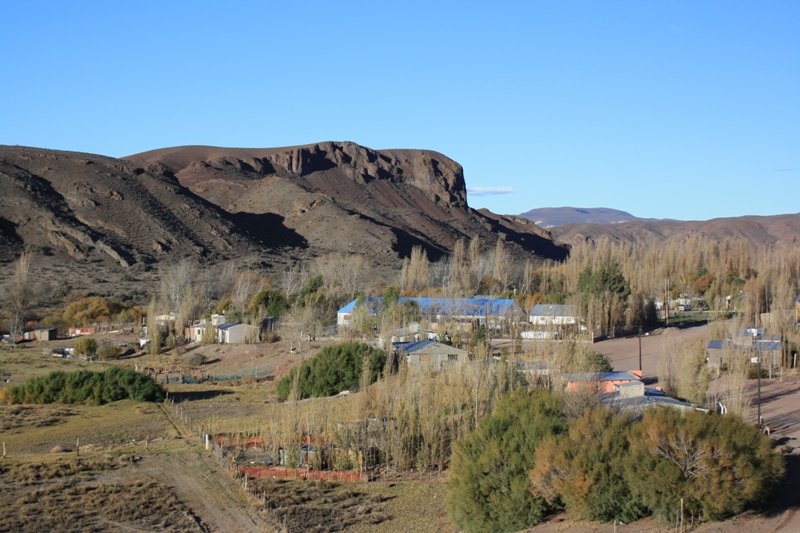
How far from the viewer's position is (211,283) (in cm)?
8006

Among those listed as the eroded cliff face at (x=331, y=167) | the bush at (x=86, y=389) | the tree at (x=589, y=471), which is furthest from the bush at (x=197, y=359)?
the eroded cliff face at (x=331, y=167)

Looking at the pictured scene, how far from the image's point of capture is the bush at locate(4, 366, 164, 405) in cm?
3516

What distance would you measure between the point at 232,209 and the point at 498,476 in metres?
110

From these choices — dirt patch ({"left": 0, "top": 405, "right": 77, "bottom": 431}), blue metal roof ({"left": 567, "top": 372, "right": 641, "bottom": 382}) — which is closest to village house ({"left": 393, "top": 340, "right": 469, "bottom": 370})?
blue metal roof ({"left": 567, "top": 372, "right": 641, "bottom": 382})

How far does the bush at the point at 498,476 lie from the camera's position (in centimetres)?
1684

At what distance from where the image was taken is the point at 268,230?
11231 cm

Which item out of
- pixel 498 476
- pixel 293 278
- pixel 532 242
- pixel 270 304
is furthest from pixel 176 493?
pixel 532 242

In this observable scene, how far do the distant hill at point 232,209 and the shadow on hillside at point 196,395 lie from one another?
1770 inches

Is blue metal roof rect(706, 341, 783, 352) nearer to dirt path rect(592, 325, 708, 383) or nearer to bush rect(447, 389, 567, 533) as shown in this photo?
dirt path rect(592, 325, 708, 383)

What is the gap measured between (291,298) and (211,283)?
69.1 feet

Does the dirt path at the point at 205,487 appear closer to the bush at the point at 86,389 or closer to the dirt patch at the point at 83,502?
the dirt patch at the point at 83,502

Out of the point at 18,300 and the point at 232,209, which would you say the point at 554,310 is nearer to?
the point at 18,300

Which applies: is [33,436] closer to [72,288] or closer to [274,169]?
[72,288]

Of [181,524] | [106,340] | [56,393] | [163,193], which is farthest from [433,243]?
[181,524]
